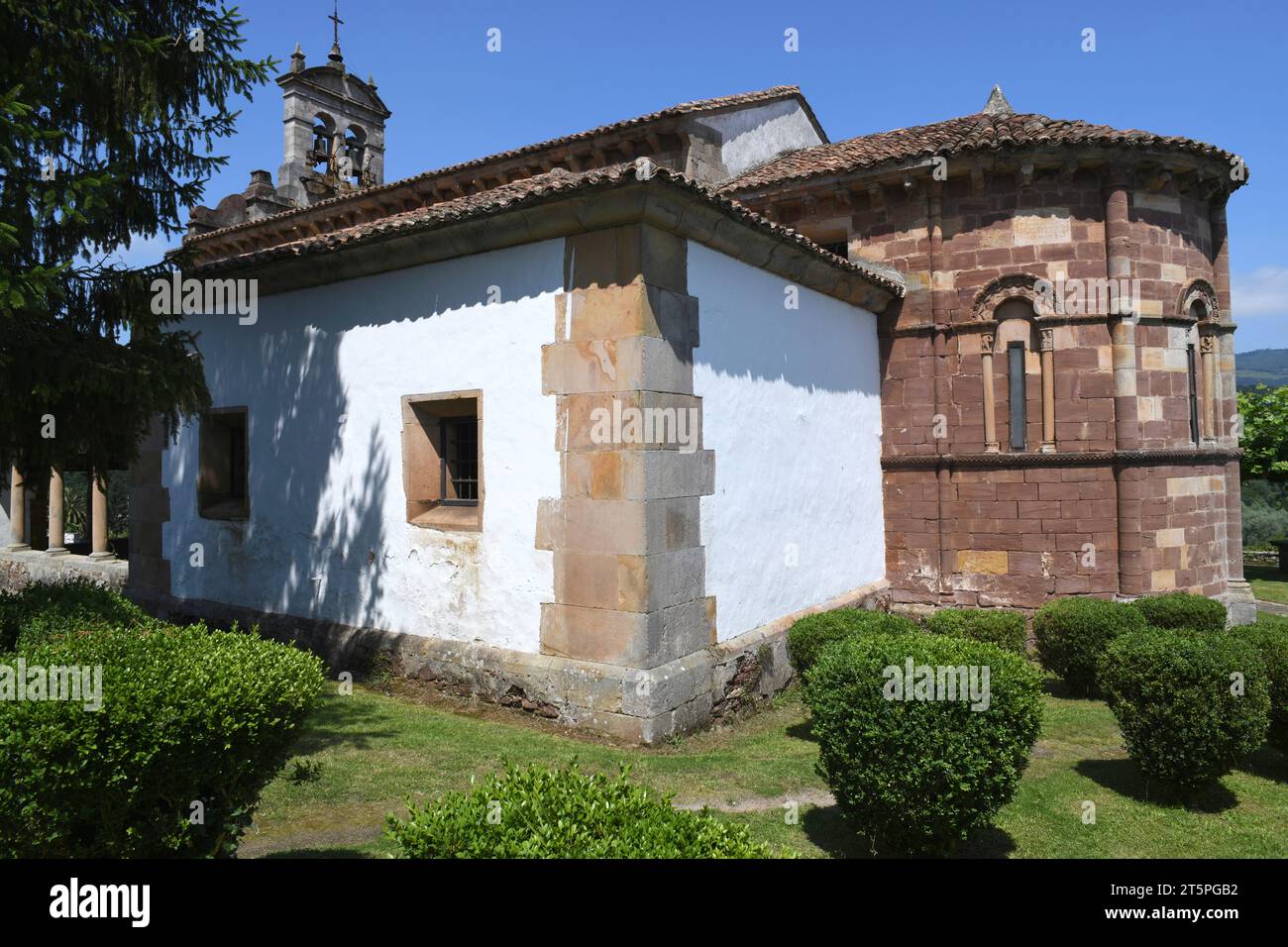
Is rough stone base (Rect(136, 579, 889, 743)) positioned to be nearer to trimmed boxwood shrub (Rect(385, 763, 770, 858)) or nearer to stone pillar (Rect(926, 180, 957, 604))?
stone pillar (Rect(926, 180, 957, 604))

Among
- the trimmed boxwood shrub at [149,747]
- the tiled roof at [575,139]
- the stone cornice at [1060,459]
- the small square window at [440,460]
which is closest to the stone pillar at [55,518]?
the tiled roof at [575,139]

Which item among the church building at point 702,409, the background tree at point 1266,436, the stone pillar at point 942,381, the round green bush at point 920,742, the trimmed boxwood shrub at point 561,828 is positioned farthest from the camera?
the background tree at point 1266,436

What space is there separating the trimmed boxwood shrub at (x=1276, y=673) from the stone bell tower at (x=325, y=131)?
Answer: 58.9 feet

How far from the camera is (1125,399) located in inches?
432

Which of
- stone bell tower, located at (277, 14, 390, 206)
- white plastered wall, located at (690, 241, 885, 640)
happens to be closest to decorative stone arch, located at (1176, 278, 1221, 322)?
white plastered wall, located at (690, 241, 885, 640)

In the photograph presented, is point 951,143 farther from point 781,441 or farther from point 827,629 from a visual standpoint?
point 827,629

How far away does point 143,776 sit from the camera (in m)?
3.64

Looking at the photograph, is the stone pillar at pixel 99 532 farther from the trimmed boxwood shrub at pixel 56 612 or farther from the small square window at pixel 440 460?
the small square window at pixel 440 460

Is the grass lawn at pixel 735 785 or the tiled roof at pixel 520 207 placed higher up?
the tiled roof at pixel 520 207

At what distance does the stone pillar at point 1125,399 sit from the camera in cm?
1093

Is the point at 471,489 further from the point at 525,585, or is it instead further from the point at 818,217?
the point at 818,217

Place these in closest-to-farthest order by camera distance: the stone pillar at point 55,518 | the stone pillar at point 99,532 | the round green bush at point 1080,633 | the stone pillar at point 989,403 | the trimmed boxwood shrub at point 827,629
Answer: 1. the trimmed boxwood shrub at point 827,629
2. the round green bush at point 1080,633
3. the stone pillar at point 989,403
4. the stone pillar at point 99,532
5. the stone pillar at point 55,518
